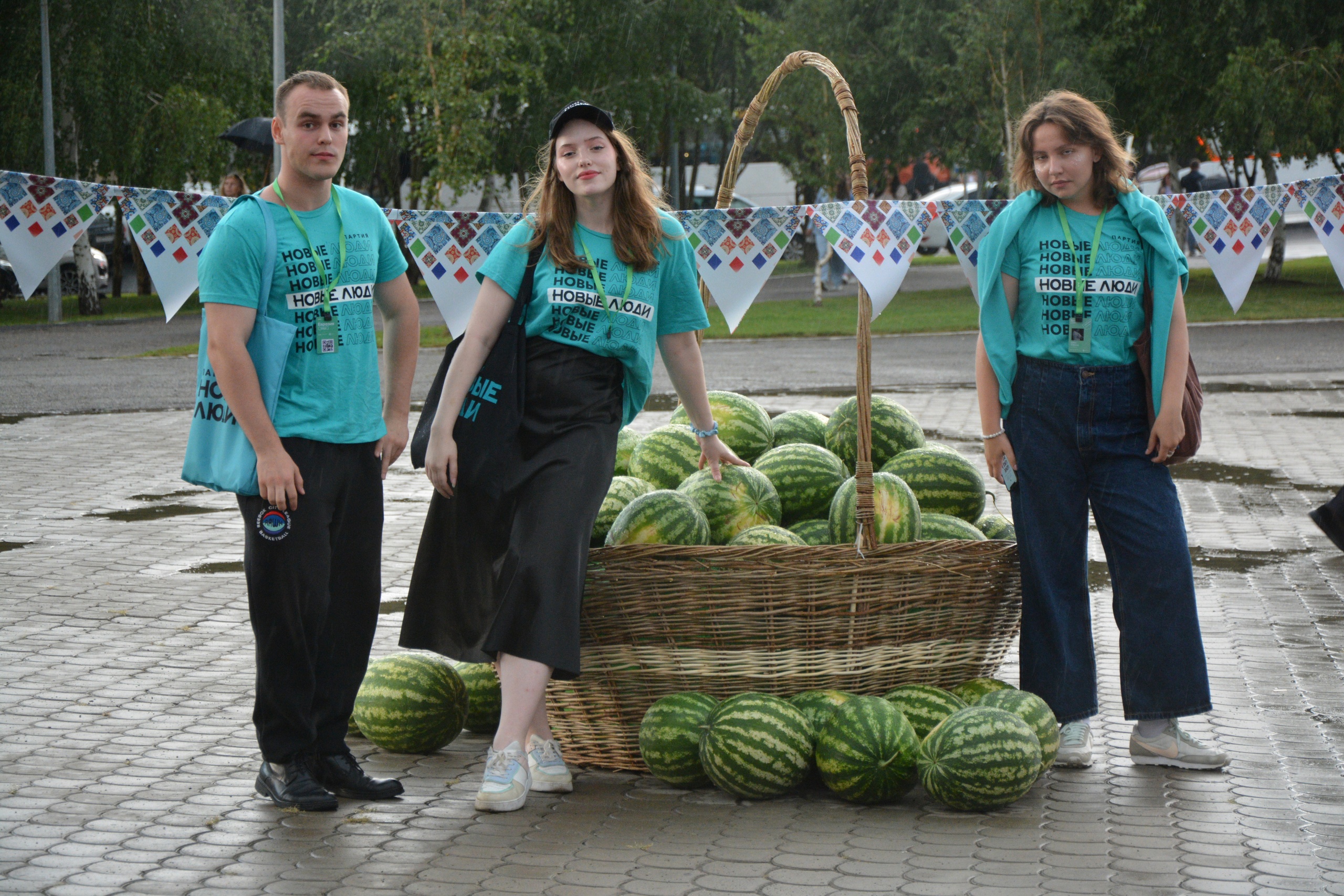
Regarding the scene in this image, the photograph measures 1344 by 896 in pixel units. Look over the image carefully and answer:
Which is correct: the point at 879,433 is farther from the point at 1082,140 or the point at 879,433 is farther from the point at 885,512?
the point at 1082,140

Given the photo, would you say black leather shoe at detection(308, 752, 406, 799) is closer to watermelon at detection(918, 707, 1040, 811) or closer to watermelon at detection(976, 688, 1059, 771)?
watermelon at detection(918, 707, 1040, 811)

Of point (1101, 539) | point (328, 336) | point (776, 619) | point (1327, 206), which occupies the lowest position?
point (776, 619)

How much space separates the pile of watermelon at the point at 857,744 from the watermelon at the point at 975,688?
0.34 ft

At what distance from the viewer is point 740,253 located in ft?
19.6

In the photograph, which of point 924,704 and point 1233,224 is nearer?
point 924,704

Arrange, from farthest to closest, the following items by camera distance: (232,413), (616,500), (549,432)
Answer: (616,500), (549,432), (232,413)

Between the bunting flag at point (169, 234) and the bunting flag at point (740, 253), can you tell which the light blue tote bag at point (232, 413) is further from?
the bunting flag at point (740, 253)

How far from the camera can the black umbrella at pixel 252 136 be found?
14195 mm

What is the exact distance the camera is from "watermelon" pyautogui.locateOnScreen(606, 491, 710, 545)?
4926 mm

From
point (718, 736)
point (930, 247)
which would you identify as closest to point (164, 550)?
point (718, 736)

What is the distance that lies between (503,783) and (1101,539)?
6.85 feet

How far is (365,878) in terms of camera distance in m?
3.88

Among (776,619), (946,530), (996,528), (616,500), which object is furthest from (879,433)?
(776,619)

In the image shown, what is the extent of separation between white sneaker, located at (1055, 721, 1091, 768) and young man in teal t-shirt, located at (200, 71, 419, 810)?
86.5 inches
